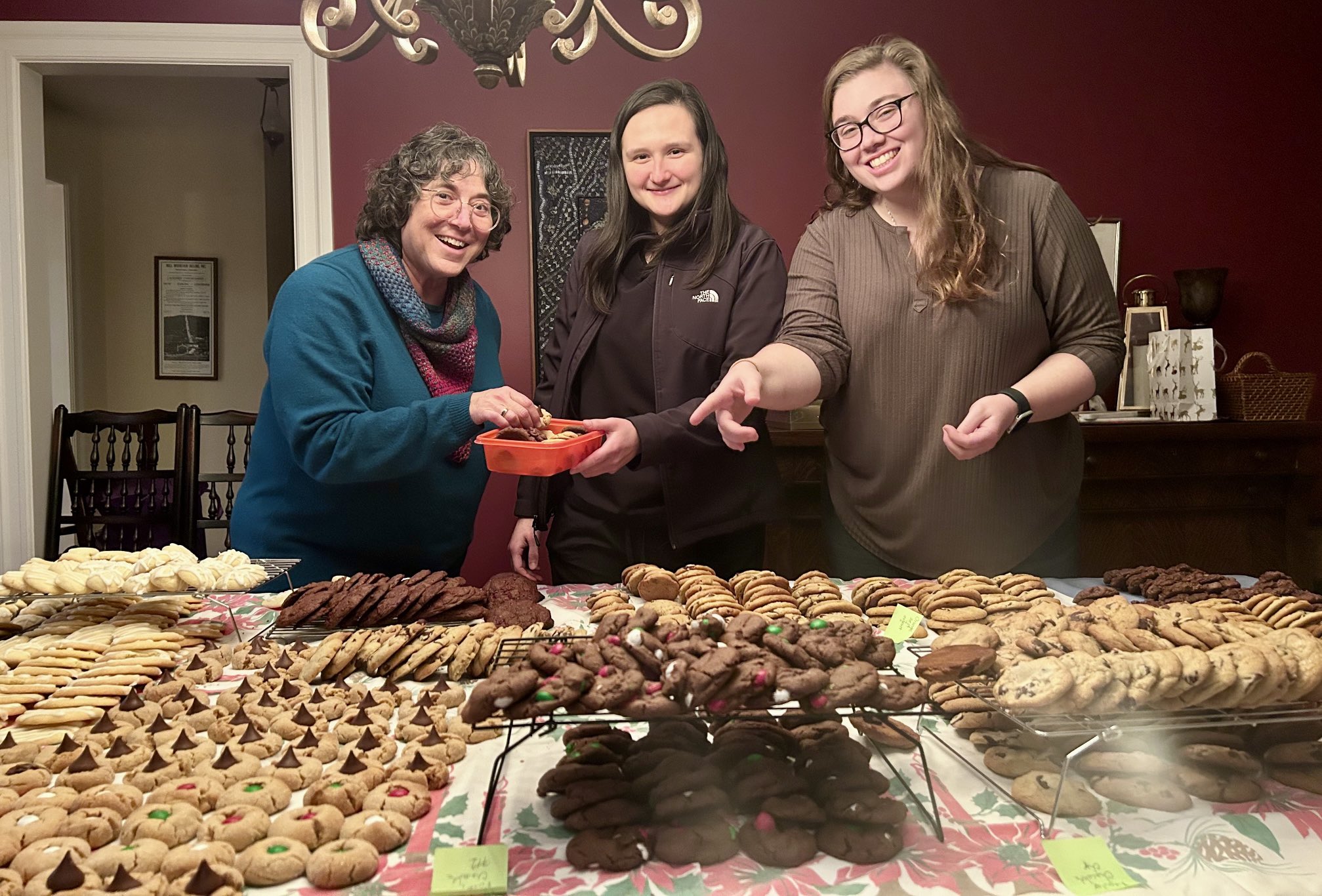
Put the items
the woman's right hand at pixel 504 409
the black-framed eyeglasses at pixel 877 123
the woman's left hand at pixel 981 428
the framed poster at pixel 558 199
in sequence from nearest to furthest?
the woman's left hand at pixel 981 428, the woman's right hand at pixel 504 409, the black-framed eyeglasses at pixel 877 123, the framed poster at pixel 558 199

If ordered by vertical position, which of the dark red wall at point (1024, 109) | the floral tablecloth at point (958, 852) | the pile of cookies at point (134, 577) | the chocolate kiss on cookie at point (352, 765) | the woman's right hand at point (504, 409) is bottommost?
→ the floral tablecloth at point (958, 852)

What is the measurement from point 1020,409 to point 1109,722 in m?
0.99

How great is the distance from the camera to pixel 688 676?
3.65 ft

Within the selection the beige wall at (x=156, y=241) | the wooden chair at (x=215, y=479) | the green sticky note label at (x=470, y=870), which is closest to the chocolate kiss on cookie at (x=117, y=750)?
the green sticky note label at (x=470, y=870)

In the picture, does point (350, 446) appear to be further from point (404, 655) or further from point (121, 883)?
point (121, 883)

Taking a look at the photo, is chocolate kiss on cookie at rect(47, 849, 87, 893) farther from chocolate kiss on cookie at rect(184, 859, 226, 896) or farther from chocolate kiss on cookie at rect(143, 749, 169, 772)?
chocolate kiss on cookie at rect(143, 749, 169, 772)

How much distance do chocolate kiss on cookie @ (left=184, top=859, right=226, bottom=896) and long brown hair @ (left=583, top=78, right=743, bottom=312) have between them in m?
1.77

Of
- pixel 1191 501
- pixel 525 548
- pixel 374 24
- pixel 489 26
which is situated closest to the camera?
pixel 489 26

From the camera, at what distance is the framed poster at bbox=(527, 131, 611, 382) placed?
3717mm

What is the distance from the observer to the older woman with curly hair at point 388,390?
2219 mm

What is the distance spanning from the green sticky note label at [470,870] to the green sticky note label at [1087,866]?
0.61 metres

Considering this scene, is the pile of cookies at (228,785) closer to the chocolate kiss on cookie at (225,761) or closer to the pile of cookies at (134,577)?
the chocolate kiss on cookie at (225,761)

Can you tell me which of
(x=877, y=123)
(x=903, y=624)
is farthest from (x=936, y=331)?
(x=903, y=624)

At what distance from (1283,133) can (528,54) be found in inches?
128
